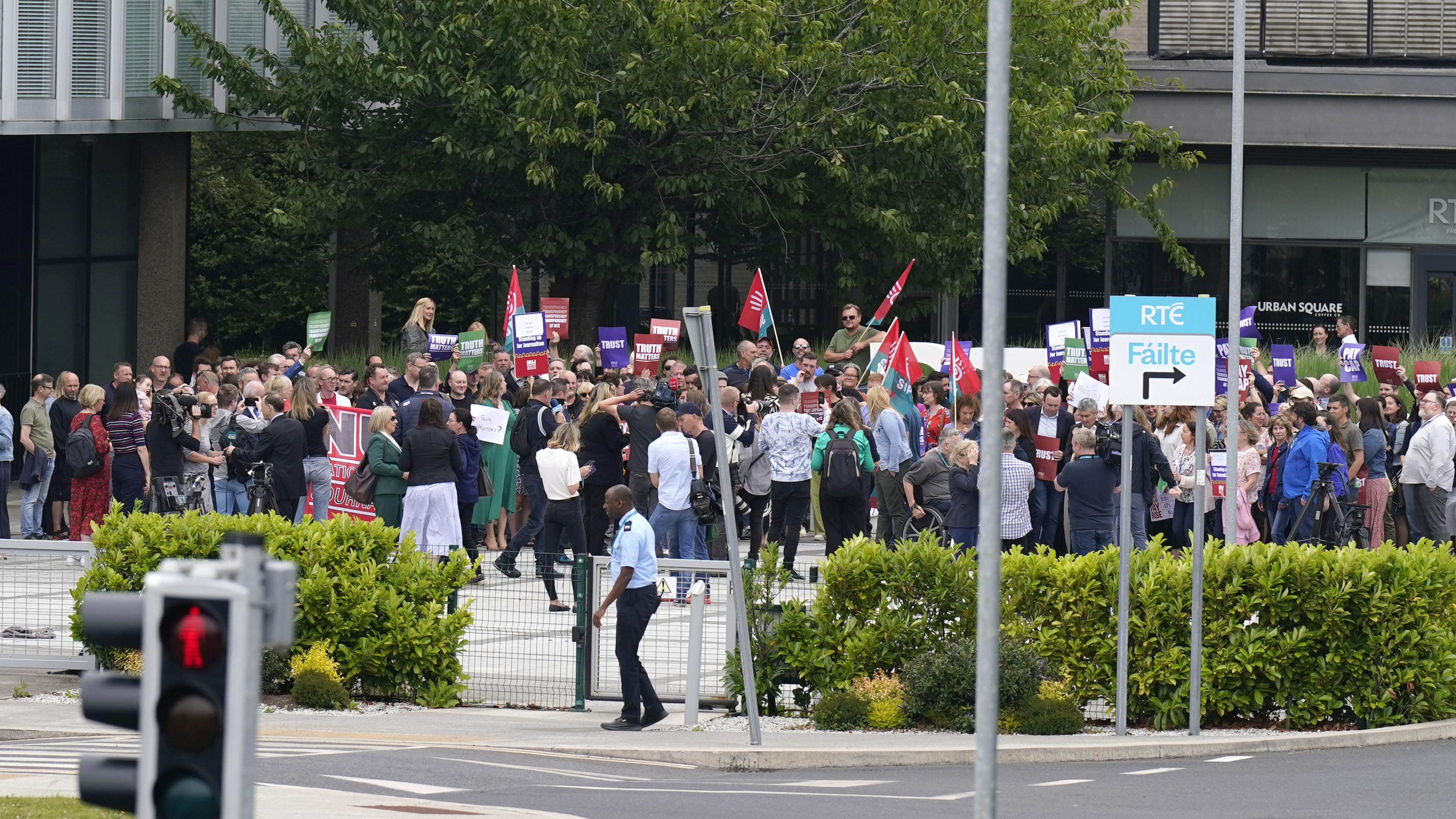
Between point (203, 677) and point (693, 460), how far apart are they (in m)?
12.9

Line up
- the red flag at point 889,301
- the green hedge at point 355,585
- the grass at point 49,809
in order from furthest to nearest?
the red flag at point 889,301
the green hedge at point 355,585
the grass at point 49,809

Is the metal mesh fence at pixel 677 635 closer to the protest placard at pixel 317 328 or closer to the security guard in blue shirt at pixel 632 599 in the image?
the security guard in blue shirt at pixel 632 599

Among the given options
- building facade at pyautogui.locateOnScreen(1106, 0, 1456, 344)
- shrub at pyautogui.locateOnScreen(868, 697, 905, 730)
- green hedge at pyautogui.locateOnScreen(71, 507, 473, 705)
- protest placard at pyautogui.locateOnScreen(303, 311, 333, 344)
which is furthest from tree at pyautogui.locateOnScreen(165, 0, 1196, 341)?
shrub at pyautogui.locateOnScreen(868, 697, 905, 730)

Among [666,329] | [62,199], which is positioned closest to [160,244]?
[62,199]

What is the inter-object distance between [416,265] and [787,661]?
18087 millimetres

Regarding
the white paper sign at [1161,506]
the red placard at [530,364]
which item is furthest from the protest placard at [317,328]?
the white paper sign at [1161,506]

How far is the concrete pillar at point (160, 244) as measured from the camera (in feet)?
99.8

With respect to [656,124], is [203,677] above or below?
below

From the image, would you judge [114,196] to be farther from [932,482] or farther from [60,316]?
[932,482]

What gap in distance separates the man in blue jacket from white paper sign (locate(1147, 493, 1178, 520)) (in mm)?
1029

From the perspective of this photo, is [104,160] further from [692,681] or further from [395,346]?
[692,681]

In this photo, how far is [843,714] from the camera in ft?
42.0

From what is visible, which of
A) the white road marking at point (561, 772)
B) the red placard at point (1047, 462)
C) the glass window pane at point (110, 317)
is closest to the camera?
the white road marking at point (561, 772)

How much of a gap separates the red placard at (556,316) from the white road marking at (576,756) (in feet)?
39.4
